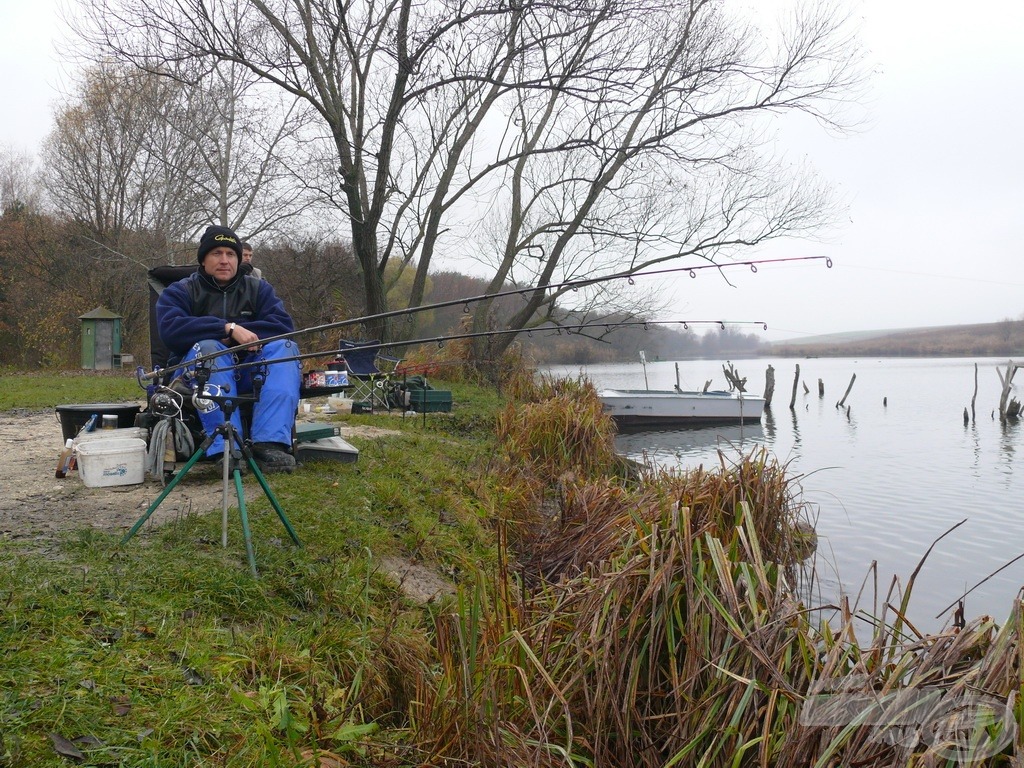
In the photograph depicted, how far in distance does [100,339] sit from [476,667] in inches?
849

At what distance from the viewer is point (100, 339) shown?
21031mm

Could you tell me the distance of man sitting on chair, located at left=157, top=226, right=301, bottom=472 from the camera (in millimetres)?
4750

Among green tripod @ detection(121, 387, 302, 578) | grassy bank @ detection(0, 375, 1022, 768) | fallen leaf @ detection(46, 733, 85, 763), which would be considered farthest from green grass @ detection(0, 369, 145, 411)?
fallen leaf @ detection(46, 733, 85, 763)

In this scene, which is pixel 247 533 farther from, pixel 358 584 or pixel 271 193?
pixel 271 193

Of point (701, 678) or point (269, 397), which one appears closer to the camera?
point (701, 678)

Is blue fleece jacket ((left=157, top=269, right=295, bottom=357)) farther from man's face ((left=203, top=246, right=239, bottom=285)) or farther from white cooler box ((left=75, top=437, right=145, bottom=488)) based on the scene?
white cooler box ((left=75, top=437, right=145, bottom=488))

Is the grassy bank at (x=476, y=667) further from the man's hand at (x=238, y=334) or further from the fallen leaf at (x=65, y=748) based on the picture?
the man's hand at (x=238, y=334)

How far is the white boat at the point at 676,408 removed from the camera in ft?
78.7

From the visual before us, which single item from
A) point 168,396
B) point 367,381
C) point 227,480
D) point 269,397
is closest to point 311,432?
point 269,397

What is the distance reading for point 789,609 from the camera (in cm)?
229

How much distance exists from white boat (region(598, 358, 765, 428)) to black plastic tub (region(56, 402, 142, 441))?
18461mm

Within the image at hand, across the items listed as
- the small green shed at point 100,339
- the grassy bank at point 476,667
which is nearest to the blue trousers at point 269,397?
the grassy bank at point 476,667

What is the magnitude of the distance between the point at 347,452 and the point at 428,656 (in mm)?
3305

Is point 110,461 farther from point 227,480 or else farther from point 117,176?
point 117,176
